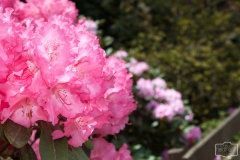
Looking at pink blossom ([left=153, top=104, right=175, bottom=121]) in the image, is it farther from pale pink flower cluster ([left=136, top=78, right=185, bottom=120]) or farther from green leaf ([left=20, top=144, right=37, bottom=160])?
green leaf ([left=20, top=144, right=37, bottom=160])

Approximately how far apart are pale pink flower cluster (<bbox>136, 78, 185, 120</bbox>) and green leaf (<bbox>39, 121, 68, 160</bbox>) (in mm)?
2006

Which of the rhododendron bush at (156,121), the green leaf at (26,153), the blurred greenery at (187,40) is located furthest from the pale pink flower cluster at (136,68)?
the green leaf at (26,153)

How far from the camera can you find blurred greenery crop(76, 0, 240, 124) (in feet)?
18.4

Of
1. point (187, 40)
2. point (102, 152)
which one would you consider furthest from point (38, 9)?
point (187, 40)

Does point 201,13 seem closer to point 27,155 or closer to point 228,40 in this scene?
point 228,40

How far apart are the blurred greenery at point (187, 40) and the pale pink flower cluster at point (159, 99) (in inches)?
76.5

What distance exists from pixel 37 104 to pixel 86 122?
0.16 m

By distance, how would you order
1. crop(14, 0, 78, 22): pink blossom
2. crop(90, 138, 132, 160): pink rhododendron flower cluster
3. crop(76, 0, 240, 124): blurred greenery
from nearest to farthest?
1. crop(90, 138, 132, 160): pink rhododendron flower cluster
2. crop(14, 0, 78, 22): pink blossom
3. crop(76, 0, 240, 124): blurred greenery

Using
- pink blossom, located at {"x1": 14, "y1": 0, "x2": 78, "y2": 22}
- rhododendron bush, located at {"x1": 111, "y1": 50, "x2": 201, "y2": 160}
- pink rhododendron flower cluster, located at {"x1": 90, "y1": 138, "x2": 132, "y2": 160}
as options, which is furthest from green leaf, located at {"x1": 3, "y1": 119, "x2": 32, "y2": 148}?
rhododendron bush, located at {"x1": 111, "y1": 50, "x2": 201, "y2": 160}

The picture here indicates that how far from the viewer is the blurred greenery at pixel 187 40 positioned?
5.61 m

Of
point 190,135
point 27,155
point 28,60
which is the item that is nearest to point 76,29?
point 28,60

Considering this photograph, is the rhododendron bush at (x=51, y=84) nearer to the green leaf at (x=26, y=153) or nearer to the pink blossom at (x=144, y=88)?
the green leaf at (x=26, y=153)

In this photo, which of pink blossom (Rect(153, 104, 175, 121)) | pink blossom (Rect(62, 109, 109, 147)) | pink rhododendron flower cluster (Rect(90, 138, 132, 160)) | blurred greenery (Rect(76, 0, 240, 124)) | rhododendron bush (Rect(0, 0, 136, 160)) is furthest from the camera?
blurred greenery (Rect(76, 0, 240, 124))

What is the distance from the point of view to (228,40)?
6.96 m
